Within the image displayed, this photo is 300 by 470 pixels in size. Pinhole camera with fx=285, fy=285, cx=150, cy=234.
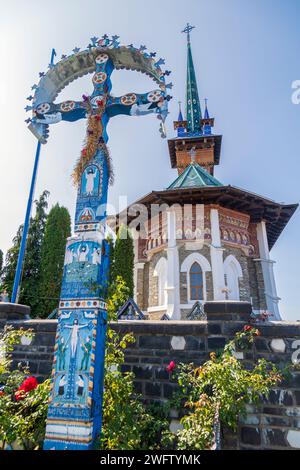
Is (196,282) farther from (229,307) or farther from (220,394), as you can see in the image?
(220,394)

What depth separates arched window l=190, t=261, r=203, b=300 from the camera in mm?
13252

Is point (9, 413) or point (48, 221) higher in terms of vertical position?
point (48, 221)

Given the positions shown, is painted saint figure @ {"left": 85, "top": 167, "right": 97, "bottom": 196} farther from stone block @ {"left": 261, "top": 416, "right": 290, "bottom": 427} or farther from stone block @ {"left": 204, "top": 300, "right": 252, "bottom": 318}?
stone block @ {"left": 261, "top": 416, "right": 290, "bottom": 427}

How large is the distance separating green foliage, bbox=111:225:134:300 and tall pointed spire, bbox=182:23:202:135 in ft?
39.9

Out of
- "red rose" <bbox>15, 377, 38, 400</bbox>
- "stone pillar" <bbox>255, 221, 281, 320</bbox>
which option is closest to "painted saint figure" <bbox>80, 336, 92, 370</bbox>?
"red rose" <bbox>15, 377, 38, 400</bbox>

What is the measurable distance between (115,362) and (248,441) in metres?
1.85

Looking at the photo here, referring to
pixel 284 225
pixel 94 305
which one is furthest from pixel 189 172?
pixel 94 305

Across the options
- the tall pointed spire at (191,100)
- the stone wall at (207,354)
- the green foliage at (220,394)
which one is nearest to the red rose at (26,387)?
the stone wall at (207,354)

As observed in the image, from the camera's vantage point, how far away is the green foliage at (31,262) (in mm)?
15484

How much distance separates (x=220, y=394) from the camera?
312 cm

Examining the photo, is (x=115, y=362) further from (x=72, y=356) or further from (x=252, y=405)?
(x=252, y=405)

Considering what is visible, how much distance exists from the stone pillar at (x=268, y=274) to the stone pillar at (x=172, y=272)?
4581 millimetres

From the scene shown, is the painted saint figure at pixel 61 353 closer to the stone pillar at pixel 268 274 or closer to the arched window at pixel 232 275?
the arched window at pixel 232 275

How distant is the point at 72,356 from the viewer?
277 centimetres
